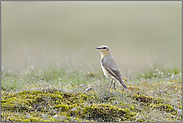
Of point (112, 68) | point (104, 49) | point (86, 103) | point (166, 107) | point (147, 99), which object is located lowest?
point (166, 107)

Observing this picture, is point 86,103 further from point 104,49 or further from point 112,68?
point 104,49

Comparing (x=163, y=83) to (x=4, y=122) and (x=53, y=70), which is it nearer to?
(x=53, y=70)

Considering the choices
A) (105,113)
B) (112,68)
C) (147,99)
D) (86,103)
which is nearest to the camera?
(105,113)

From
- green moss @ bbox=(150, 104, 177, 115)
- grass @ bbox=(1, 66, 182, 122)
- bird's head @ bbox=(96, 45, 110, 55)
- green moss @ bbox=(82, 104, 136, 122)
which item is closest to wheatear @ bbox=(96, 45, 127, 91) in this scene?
bird's head @ bbox=(96, 45, 110, 55)

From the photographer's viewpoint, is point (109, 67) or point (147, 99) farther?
point (109, 67)

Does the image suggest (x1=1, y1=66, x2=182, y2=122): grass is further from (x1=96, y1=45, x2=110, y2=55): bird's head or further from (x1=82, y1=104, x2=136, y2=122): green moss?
(x1=96, y1=45, x2=110, y2=55): bird's head

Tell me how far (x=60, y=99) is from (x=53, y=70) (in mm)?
3141

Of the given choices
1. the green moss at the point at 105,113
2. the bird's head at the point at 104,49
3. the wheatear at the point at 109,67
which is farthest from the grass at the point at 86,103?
the bird's head at the point at 104,49

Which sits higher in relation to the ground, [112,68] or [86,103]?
[112,68]

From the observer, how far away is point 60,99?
5.68 metres

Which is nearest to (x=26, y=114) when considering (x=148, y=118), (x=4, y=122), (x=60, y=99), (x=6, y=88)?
(x=4, y=122)

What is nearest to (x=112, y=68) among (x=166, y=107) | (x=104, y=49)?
(x=104, y=49)

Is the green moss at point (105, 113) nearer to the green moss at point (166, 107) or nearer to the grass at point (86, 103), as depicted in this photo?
the grass at point (86, 103)

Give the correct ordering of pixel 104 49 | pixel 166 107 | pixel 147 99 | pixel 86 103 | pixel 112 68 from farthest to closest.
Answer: pixel 104 49 < pixel 112 68 < pixel 147 99 < pixel 166 107 < pixel 86 103
